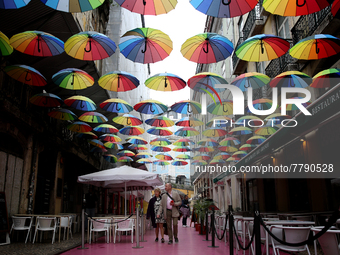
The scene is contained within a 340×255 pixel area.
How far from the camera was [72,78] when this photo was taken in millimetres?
10031

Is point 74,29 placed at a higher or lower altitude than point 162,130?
higher

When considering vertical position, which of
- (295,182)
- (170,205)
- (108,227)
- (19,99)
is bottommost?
(108,227)

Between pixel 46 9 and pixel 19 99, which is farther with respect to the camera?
pixel 19 99

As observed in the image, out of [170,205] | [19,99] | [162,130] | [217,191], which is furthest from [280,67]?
[217,191]

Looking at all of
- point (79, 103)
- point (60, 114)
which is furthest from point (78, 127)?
point (79, 103)

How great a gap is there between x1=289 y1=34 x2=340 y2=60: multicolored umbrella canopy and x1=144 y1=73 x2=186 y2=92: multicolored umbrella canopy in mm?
3824

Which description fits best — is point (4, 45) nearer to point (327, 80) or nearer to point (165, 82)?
point (165, 82)

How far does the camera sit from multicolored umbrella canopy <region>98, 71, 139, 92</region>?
34.1ft

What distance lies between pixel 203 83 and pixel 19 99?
6.20m

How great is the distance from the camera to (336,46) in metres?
8.55

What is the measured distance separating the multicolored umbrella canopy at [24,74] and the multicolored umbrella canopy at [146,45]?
275 centimetres

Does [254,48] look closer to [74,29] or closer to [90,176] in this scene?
[74,29]

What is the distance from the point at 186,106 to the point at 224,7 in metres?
7.06

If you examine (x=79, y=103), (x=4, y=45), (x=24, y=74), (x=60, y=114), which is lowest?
(x=60, y=114)
